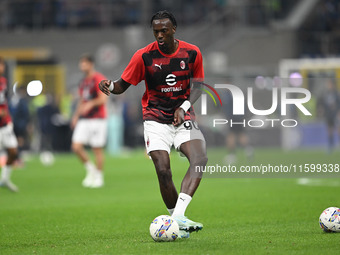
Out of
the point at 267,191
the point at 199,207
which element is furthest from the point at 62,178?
the point at 199,207

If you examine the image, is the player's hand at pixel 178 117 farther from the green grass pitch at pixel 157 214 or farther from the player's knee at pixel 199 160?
the green grass pitch at pixel 157 214

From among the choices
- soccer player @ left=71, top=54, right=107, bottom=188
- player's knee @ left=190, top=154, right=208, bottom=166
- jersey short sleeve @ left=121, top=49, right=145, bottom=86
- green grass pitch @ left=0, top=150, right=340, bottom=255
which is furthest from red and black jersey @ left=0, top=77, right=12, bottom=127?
player's knee @ left=190, top=154, right=208, bottom=166

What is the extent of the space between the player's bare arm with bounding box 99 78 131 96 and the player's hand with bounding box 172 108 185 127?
0.68m

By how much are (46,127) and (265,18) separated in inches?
461

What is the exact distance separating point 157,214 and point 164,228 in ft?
10.6

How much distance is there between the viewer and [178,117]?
8602mm

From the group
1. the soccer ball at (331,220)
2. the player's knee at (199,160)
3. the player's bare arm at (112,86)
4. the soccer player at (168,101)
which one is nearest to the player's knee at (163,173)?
the soccer player at (168,101)

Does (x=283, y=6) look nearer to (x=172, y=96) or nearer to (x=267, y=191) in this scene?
(x=267, y=191)

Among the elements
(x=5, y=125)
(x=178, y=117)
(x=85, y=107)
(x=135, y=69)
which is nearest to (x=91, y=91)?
(x=85, y=107)

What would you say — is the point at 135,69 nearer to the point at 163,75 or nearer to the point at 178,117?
the point at 163,75

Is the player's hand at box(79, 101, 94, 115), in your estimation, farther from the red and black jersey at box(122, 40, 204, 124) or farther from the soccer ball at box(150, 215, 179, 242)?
the soccer ball at box(150, 215, 179, 242)

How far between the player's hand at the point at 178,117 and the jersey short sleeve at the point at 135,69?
0.59 m

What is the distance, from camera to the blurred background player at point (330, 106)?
17.1 m

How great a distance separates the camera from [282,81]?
10.8 m
